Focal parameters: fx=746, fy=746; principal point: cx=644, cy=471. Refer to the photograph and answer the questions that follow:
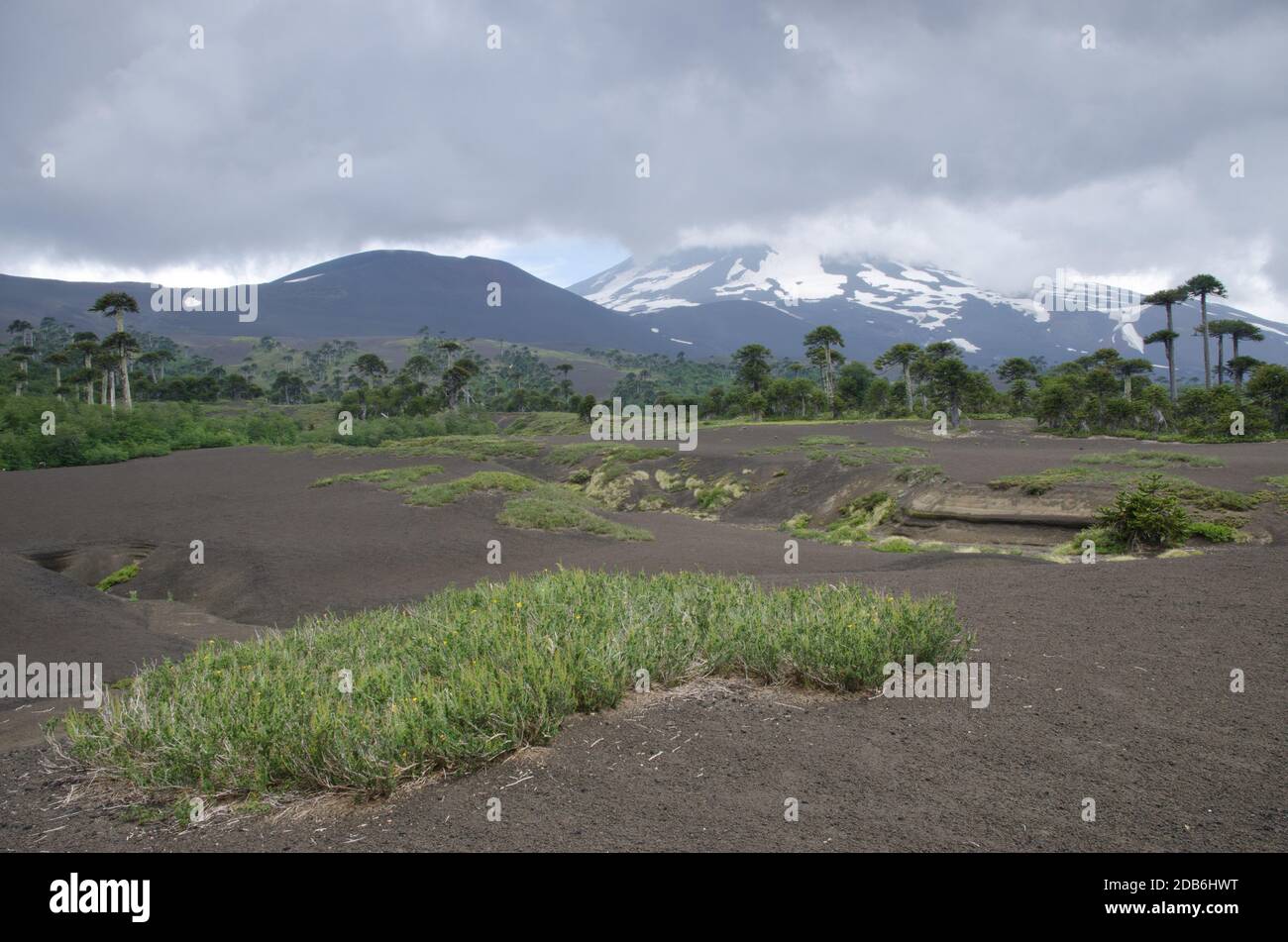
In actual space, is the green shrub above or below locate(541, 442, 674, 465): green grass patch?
below

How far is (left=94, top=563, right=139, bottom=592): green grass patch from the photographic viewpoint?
16.2 metres

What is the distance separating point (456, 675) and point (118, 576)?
15.4 m

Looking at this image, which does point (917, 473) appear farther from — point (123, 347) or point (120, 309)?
point (123, 347)

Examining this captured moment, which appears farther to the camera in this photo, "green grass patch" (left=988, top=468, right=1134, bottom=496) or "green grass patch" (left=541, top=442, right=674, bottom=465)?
"green grass patch" (left=541, top=442, right=674, bottom=465)

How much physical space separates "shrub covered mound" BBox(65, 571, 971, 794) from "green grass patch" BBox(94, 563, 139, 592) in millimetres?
11724

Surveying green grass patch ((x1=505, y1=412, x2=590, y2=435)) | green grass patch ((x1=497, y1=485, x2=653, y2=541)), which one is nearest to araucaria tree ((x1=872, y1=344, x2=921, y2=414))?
green grass patch ((x1=505, y1=412, x2=590, y2=435))

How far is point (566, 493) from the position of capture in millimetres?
26406

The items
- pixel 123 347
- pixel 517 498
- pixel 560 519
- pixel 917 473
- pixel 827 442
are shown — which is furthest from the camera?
pixel 123 347

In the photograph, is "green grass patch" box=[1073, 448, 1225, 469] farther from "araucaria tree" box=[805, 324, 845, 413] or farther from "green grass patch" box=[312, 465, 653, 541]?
"araucaria tree" box=[805, 324, 845, 413]

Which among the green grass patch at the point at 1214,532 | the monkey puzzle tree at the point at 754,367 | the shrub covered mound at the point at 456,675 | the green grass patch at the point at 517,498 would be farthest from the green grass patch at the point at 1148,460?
the monkey puzzle tree at the point at 754,367

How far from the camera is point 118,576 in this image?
16625mm

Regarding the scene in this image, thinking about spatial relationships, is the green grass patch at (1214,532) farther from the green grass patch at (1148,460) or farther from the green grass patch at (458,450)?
the green grass patch at (458,450)

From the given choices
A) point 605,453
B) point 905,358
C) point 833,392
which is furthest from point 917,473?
point 833,392
